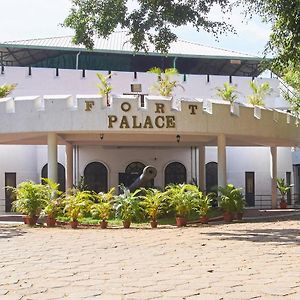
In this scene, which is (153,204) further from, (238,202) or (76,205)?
(238,202)

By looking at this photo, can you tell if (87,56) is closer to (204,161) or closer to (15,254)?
(204,161)

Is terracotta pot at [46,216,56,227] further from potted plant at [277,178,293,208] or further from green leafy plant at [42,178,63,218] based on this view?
potted plant at [277,178,293,208]

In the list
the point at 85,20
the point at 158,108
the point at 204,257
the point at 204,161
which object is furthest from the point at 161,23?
the point at 204,161

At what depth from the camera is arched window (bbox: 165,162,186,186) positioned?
2517 centimetres

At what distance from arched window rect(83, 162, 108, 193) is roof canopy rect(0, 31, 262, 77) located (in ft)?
21.3

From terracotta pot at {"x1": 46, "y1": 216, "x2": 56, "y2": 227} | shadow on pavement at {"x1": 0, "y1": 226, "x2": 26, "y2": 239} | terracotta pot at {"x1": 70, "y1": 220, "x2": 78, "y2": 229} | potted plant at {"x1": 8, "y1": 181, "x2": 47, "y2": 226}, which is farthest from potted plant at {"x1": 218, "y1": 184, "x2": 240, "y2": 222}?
shadow on pavement at {"x1": 0, "y1": 226, "x2": 26, "y2": 239}

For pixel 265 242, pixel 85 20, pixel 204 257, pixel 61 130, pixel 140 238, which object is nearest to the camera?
pixel 204 257

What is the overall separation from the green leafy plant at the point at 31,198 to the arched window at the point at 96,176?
9.82 m

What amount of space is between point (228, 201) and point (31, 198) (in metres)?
6.06

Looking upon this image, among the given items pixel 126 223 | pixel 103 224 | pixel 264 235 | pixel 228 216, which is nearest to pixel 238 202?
pixel 228 216

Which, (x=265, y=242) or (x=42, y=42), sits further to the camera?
(x=42, y=42)

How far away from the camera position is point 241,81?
90.9 ft

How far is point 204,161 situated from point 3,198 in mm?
9456

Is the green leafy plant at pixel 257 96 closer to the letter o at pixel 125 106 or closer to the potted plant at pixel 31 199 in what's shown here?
the letter o at pixel 125 106
